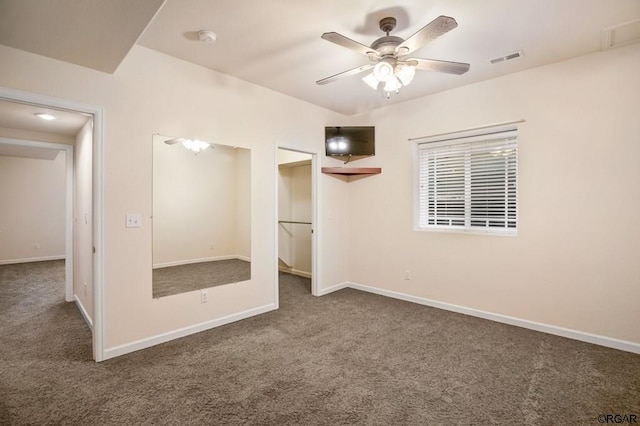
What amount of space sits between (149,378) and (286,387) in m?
1.05

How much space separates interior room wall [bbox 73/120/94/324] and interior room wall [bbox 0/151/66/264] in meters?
3.96

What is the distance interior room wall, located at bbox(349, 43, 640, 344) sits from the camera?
2.80 metres

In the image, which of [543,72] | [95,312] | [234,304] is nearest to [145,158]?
[95,312]

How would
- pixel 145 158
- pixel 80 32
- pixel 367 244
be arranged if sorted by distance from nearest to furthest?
pixel 80 32 < pixel 145 158 < pixel 367 244

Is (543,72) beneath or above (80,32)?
above

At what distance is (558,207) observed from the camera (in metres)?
3.13

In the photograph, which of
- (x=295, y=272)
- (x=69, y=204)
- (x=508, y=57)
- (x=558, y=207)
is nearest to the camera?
(x=508, y=57)

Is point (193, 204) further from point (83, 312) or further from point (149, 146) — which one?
point (83, 312)

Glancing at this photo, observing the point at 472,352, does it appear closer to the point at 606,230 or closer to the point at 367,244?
the point at 606,230

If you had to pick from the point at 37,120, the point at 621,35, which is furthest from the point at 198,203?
the point at 621,35

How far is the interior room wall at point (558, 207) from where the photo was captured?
9.20 feet

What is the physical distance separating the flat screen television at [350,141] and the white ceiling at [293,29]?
52.6 inches

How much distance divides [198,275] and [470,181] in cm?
339

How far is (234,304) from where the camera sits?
354 cm
